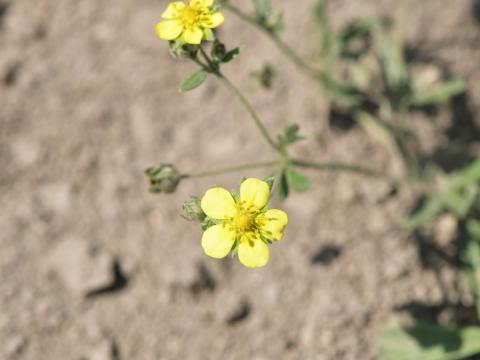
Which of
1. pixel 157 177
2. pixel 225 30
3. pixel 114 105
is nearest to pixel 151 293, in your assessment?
pixel 157 177

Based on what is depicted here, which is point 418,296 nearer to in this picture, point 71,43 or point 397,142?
point 397,142

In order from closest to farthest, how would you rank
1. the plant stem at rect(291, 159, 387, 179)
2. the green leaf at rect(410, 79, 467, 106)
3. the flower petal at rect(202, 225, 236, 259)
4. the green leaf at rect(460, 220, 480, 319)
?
the flower petal at rect(202, 225, 236, 259) < the plant stem at rect(291, 159, 387, 179) < the green leaf at rect(460, 220, 480, 319) < the green leaf at rect(410, 79, 467, 106)

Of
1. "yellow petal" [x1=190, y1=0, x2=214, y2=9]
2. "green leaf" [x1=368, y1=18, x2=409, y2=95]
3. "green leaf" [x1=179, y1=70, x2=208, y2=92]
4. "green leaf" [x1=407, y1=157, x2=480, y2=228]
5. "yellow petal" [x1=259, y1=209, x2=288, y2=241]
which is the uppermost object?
"yellow petal" [x1=190, y1=0, x2=214, y2=9]

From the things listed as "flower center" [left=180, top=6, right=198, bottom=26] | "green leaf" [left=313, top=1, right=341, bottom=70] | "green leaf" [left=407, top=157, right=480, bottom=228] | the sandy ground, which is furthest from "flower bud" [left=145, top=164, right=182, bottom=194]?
"green leaf" [left=313, top=1, right=341, bottom=70]

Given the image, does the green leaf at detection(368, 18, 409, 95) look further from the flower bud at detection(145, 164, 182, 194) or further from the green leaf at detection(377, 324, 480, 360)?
the flower bud at detection(145, 164, 182, 194)

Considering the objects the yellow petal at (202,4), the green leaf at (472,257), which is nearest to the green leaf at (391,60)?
the green leaf at (472,257)

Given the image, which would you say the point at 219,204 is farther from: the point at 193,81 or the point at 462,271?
the point at 462,271
